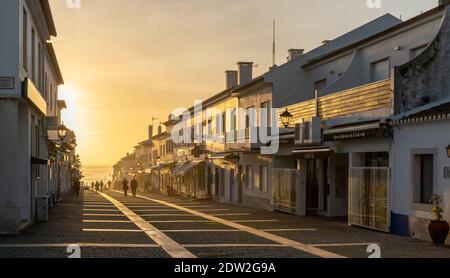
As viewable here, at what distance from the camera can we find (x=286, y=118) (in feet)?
87.7

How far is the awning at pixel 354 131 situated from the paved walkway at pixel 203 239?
2943 mm

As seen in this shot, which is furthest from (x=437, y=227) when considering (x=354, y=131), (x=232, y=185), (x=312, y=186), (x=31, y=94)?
(x=232, y=185)

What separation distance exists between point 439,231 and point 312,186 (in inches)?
483

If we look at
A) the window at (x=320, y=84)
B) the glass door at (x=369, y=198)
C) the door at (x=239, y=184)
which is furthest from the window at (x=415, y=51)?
the door at (x=239, y=184)

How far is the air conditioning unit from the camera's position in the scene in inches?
918

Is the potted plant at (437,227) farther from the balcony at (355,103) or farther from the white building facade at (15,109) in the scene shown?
the white building facade at (15,109)

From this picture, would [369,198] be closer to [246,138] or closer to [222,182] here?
[246,138]

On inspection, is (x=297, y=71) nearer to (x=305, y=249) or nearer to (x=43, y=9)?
(x=43, y=9)

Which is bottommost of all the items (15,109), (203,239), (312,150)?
(203,239)

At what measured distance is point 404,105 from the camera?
734 inches

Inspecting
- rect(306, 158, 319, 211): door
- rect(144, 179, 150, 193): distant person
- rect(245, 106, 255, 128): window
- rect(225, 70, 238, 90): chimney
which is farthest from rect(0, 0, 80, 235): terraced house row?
rect(144, 179, 150, 193): distant person

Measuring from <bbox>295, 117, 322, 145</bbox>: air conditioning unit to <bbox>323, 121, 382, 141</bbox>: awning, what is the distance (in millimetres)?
461
